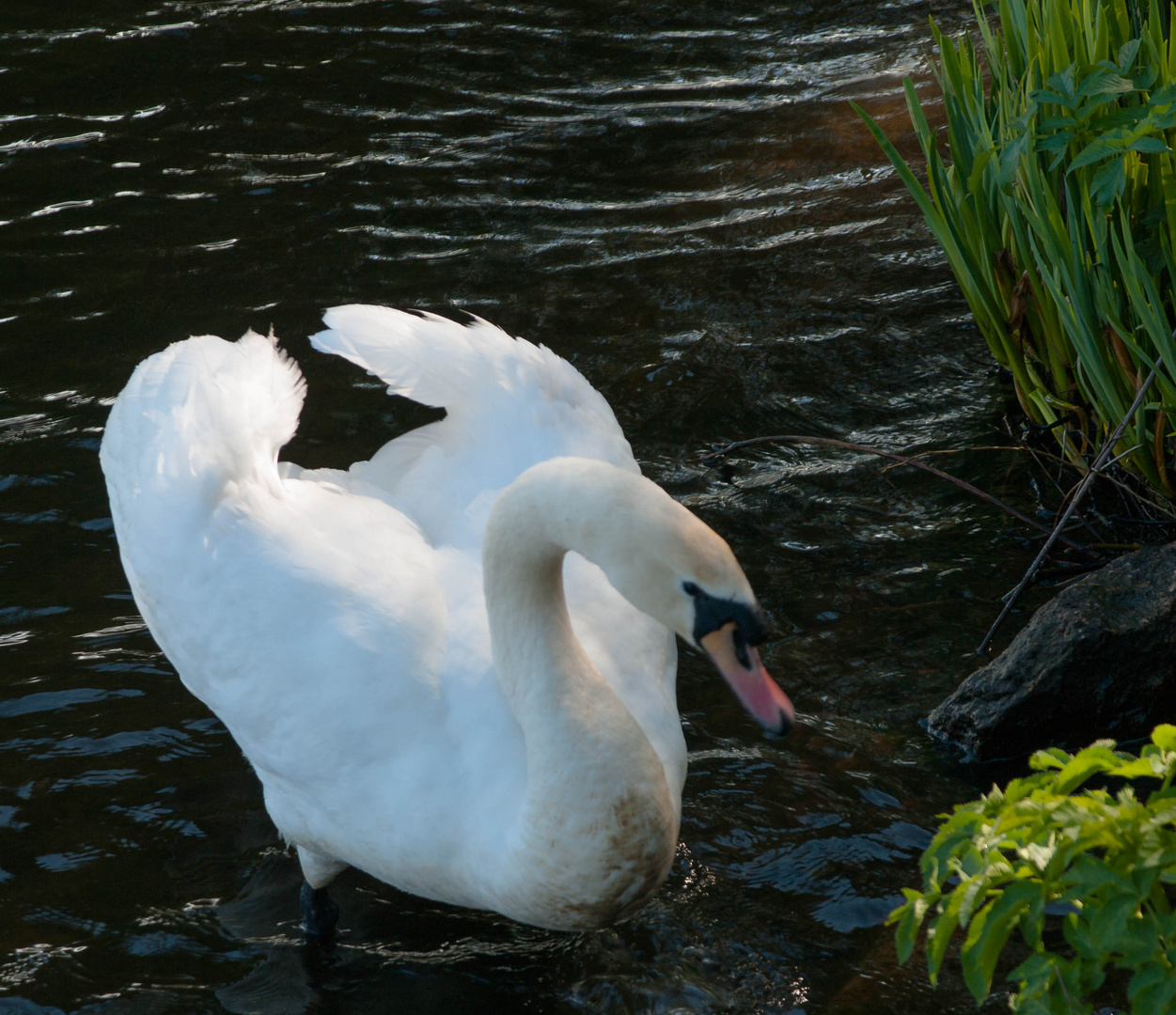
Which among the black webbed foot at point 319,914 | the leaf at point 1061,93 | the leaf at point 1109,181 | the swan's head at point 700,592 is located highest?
the leaf at point 1061,93

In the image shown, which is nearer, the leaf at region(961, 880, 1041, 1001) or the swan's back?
the leaf at region(961, 880, 1041, 1001)

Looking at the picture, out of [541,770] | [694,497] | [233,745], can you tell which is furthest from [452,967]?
[694,497]

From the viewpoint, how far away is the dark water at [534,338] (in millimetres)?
3365

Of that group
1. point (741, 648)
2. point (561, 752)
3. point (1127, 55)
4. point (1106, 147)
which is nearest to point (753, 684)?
point (741, 648)

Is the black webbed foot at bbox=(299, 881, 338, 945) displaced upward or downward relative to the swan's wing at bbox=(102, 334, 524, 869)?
downward

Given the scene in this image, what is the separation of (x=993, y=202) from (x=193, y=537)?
2.92m

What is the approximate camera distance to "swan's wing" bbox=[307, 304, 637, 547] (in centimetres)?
367

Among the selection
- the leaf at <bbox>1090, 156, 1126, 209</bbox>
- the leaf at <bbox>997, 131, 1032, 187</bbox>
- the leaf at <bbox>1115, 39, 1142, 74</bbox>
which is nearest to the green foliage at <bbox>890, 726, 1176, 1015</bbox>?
the leaf at <bbox>1090, 156, 1126, 209</bbox>

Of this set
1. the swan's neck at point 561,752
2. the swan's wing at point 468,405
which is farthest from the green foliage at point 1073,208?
the swan's neck at point 561,752

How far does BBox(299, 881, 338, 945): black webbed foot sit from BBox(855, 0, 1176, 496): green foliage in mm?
2632

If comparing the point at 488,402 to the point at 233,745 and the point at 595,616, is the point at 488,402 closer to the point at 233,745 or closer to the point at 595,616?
the point at 595,616

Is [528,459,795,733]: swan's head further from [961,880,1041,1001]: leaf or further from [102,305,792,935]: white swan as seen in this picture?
[961,880,1041,1001]: leaf

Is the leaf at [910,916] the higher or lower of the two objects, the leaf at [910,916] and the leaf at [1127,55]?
the lower

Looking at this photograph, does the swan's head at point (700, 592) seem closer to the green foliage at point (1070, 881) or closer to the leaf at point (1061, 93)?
the green foliage at point (1070, 881)
